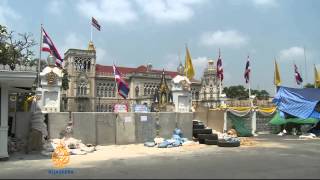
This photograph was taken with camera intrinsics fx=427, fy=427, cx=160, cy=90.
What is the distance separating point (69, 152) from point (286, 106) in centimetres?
2145

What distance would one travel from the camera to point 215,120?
95.1 ft

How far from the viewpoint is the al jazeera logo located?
12.8m

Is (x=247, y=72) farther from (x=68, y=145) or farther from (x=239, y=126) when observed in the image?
(x=68, y=145)

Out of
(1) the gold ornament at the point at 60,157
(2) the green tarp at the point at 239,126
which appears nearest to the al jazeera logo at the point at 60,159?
(1) the gold ornament at the point at 60,157

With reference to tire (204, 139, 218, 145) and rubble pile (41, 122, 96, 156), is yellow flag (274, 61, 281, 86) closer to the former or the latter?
tire (204, 139, 218, 145)

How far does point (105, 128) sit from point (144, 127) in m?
2.34

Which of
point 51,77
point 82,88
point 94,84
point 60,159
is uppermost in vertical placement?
point 94,84

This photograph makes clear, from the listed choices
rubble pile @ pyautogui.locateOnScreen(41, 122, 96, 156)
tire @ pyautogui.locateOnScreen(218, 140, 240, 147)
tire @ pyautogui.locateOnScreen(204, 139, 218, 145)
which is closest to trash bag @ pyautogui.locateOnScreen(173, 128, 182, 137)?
tire @ pyautogui.locateOnScreen(204, 139, 218, 145)

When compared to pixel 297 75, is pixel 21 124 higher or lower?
lower

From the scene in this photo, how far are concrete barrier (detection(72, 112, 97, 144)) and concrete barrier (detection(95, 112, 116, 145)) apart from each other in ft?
0.93

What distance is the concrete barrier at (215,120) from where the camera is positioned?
2888 centimetres

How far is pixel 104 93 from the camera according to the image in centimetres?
9594

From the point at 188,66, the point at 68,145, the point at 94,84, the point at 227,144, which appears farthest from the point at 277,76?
the point at 94,84

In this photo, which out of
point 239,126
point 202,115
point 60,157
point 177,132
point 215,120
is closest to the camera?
point 60,157
